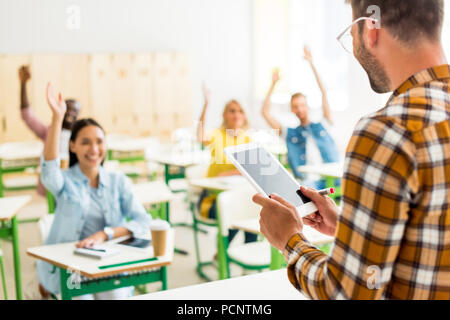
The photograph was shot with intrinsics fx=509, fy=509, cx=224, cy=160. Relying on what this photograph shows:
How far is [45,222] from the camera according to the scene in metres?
2.56

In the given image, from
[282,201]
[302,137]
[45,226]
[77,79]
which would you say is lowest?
[45,226]

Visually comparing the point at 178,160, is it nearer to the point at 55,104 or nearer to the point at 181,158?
the point at 181,158

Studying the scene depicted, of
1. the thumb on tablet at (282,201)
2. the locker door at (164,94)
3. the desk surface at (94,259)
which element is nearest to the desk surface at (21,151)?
the locker door at (164,94)

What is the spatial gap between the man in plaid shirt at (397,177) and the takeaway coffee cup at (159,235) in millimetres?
1327

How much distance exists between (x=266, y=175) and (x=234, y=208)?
Answer: 187 centimetres

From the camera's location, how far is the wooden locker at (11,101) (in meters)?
6.24

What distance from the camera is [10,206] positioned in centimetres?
300

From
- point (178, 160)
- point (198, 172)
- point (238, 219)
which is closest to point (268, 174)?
point (238, 219)

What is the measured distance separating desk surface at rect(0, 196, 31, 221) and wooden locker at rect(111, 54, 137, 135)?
149 inches

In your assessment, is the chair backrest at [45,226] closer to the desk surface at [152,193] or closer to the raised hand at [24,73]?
the desk surface at [152,193]

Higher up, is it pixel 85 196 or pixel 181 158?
pixel 85 196

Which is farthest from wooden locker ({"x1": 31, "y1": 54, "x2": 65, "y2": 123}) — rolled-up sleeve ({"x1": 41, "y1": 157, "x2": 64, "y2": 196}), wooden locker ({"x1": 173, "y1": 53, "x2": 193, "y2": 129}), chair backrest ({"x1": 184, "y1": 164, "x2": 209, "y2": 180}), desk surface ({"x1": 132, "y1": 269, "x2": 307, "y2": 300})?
desk surface ({"x1": 132, "y1": 269, "x2": 307, "y2": 300})
